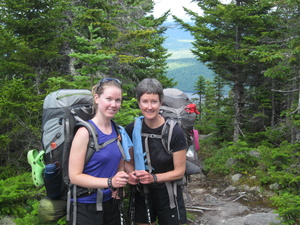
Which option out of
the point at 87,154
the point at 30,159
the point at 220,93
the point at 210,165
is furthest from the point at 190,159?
the point at 220,93

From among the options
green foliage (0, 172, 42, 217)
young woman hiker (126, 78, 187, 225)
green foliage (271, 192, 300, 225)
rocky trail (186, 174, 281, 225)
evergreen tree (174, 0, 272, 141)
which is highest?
evergreen tree (174, 0, 272, 141)

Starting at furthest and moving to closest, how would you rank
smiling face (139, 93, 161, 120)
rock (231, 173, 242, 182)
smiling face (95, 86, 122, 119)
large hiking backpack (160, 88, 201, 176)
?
rock (231, 173, 242, 182)
large hiking backpack (160, 88, 201, 176)
smiling face (139, 93, 161, 120)
smiling face (95, 86, 122, 119)

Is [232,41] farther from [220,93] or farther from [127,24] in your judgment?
[220,93]

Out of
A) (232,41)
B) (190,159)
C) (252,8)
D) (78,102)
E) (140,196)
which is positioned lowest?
(140,196)

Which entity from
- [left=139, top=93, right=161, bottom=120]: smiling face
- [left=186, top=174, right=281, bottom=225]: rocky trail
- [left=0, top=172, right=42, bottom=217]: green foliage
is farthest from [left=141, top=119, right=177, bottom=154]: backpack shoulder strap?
[left=186, top=174, right=281, bottom=225]: rocky trail

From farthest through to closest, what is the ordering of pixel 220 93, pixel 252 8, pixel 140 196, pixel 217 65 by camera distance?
pixel 220 93 → pixel 217 65 → pixel 252 8 → pixel 140 196

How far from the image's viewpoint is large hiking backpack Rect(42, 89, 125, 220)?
7.90ft

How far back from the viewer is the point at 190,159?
325 centimetres

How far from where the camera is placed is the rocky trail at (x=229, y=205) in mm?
6822

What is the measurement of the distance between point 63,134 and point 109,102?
0.65 meters

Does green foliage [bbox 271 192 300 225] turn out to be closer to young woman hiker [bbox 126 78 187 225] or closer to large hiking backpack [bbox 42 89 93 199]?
young woman hiker [bbox 126 78 187 225]

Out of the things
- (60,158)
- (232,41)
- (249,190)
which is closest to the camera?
(60,158)

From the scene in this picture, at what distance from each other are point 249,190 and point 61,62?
28.6ft

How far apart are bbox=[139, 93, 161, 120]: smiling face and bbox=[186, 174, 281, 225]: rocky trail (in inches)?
193
